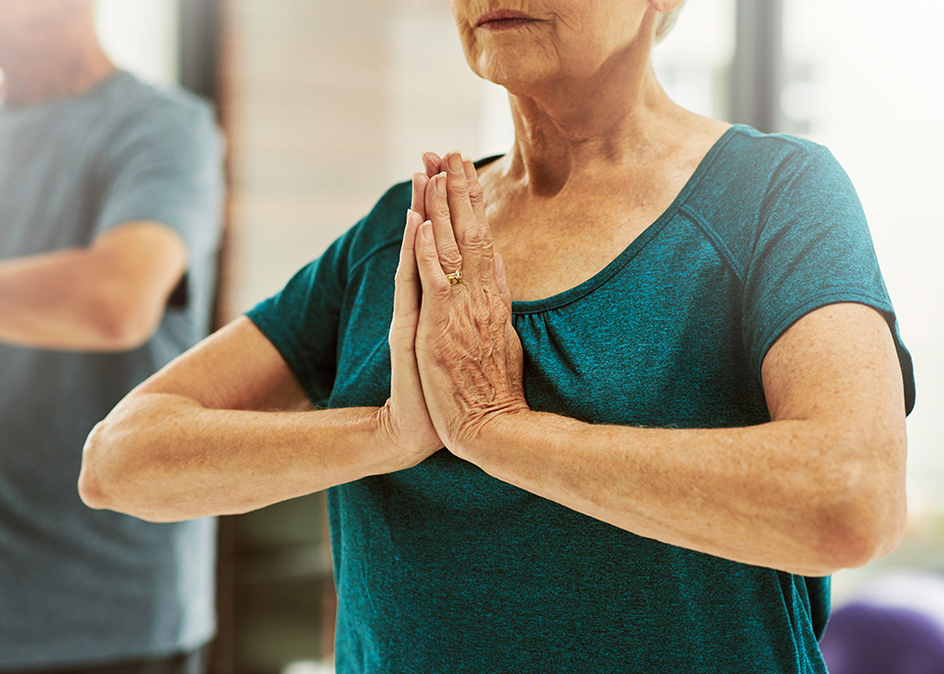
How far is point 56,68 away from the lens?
5.99ft

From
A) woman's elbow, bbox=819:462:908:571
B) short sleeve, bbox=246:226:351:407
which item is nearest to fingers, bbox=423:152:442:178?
short sleeve, bbox=246:226:351:407

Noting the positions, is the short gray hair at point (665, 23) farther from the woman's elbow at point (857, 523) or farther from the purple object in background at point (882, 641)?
the purple object in background at point (882, 641)

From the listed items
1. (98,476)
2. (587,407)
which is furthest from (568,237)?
(98,476)

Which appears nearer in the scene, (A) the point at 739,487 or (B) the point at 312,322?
(A) the point at 739,487

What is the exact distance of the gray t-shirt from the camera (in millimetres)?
1663

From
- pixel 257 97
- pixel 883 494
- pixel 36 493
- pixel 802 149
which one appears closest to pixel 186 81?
pixel 257 97

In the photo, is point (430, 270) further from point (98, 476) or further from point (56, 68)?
point (56, 68)

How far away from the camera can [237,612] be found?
266cm

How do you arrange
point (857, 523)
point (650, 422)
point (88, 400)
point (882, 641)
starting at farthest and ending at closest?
point (882, 641) < point (88, 400) < point (650, 422) < point (857, 523)

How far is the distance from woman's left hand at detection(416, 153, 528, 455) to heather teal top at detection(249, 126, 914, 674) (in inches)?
2.0

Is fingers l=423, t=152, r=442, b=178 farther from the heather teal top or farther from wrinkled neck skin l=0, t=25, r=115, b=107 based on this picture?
wrinkled neck skin l=0, t=25, r=115, b=107

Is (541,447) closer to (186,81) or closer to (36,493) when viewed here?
(36,493)

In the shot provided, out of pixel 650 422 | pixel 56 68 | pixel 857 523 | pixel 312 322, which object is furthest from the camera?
pixel 56 68

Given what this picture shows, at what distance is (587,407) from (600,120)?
325 mm
